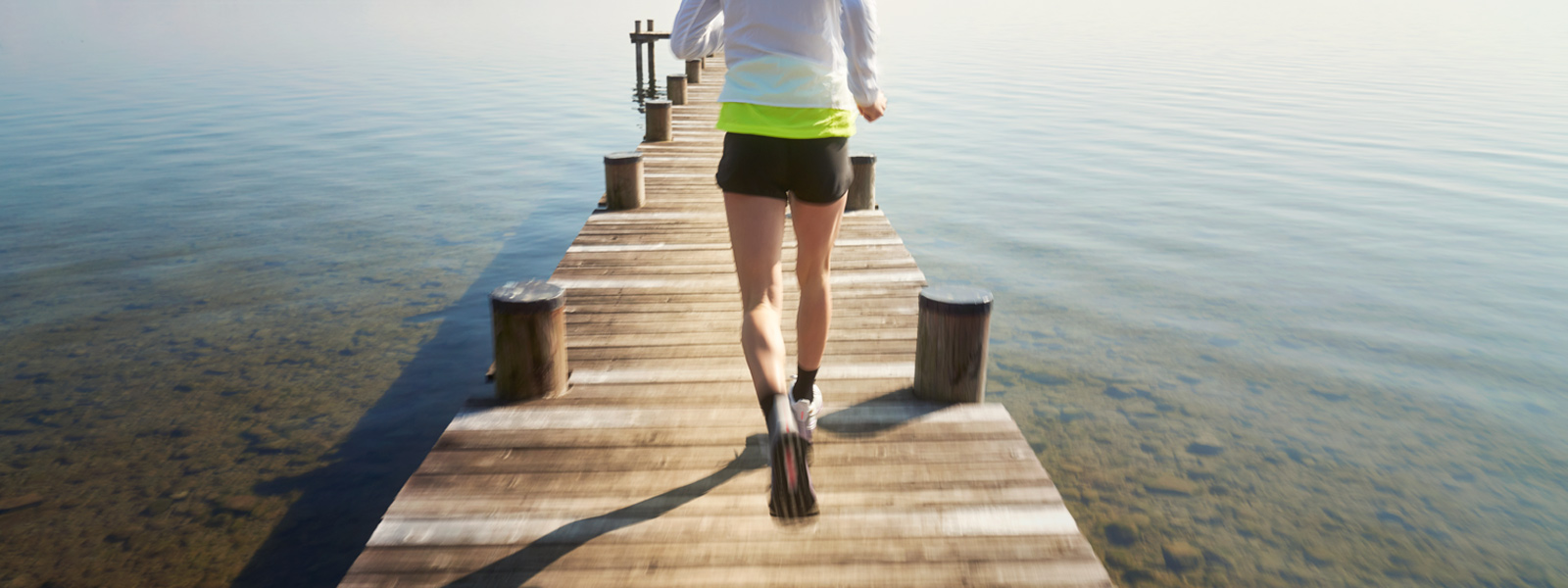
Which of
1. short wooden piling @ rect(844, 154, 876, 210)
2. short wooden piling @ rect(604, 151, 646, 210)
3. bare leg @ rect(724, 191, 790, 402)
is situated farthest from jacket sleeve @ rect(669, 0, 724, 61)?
short wooden piling @ rect(604, 151, 646, 210)

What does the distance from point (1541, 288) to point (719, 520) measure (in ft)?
34.2

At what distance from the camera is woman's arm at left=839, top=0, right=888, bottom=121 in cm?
280

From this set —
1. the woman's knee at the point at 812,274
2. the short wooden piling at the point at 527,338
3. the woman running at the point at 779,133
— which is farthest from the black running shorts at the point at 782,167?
the short wooden piling at the point at 527,338

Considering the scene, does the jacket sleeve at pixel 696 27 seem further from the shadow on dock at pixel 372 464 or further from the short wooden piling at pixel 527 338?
the shadow on dock at pixel 372 464

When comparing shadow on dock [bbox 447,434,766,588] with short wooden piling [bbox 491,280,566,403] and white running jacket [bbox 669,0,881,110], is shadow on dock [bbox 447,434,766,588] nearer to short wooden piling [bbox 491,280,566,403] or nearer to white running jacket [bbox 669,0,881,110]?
short wooden piling [bbox 491,280,566,403]

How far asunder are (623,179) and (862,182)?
1.91m

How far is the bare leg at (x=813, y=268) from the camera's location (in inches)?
119

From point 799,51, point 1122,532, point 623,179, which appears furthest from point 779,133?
point 623,179

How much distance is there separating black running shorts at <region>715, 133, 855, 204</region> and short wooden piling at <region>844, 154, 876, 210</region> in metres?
4.52

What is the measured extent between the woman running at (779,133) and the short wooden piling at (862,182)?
4366mm

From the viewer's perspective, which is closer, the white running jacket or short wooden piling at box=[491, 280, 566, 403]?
the white running jacket

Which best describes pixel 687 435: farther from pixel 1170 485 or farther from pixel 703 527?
pixel 1170 485

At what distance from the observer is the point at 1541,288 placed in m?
9.73

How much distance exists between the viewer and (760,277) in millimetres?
3027
